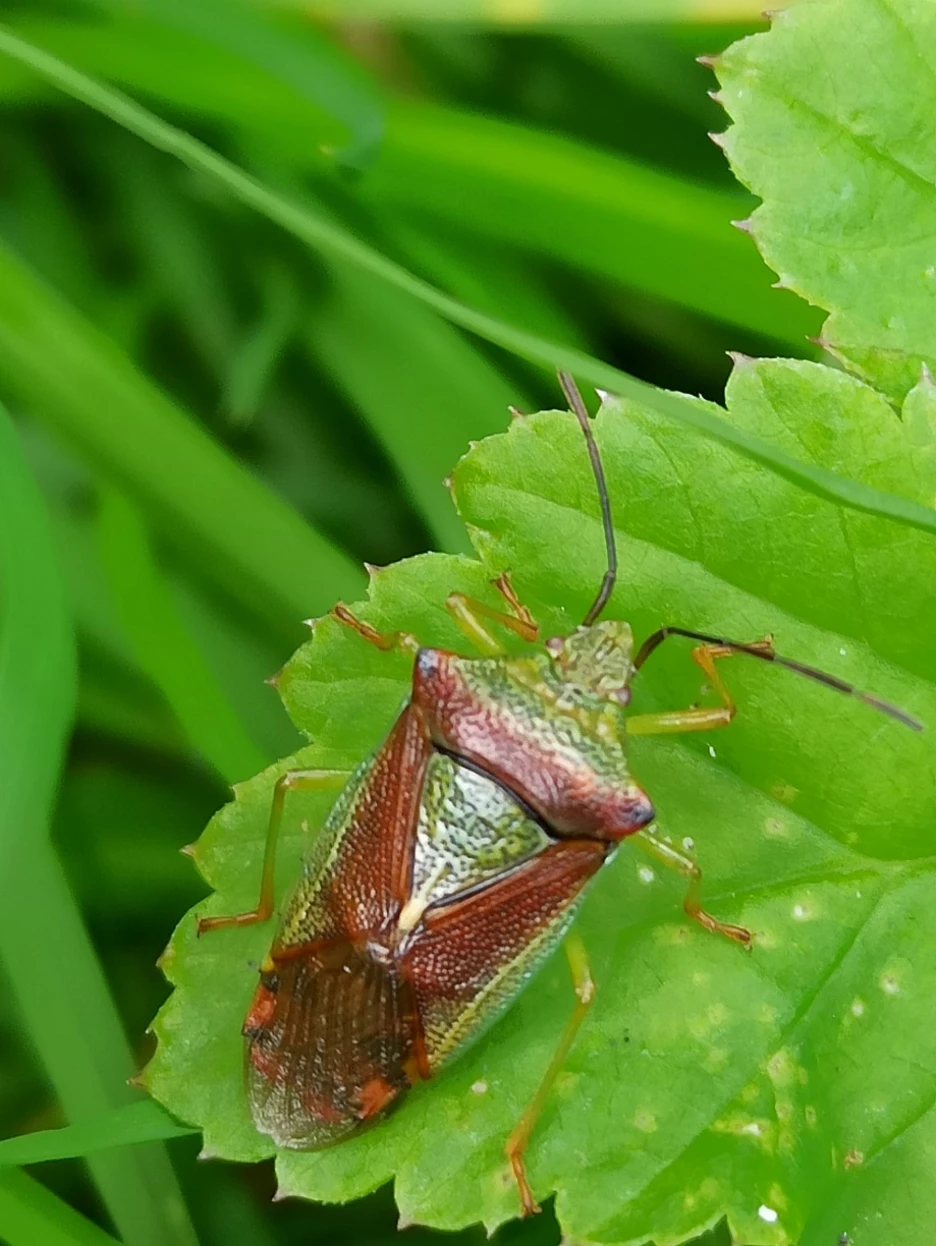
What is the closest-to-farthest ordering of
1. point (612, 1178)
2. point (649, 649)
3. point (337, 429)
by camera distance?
point (612, 1178) → point (649, 649) → point (337, 429)

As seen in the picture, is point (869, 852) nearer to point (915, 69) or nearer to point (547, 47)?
point (915, 69)

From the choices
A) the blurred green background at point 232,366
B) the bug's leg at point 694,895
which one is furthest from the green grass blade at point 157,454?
the bug's leg at point 694,895

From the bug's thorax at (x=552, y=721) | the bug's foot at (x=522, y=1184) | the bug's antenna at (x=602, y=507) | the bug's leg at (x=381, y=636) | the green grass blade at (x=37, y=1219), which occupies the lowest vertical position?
the green grass blade at (x=37, y=1219)

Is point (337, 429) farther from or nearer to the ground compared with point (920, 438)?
nearer to the ground

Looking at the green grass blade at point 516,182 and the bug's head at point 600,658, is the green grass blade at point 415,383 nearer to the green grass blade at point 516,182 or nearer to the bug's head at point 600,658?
the green grass blade at point 516,182

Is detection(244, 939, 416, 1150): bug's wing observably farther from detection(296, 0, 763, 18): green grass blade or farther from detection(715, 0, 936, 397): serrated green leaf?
detection(296, 0, 763, 18): green grass blade

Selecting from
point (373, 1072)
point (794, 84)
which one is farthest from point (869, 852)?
point (794, 84)
